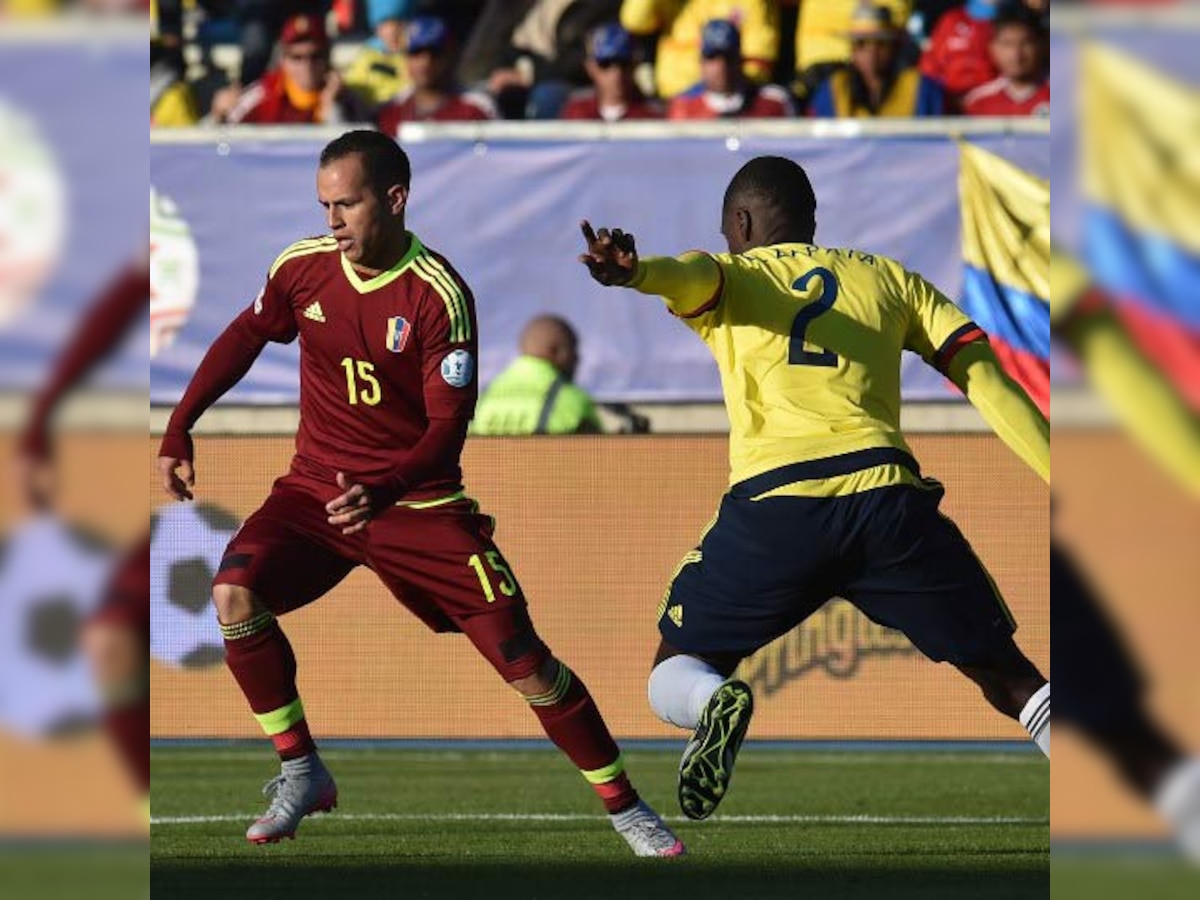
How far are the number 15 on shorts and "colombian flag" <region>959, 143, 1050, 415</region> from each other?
4122 mm

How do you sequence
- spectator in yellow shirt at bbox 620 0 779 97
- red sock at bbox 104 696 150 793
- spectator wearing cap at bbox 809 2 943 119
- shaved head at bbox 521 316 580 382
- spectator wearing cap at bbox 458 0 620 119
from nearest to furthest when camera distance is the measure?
1. red sock at bbox 104 696 150 793
2. shaved head at bbox 521 316 580 382
3. spectator wearing cap at bbox 809 2 943 119
4. spectator in yellow shirt at bbox 620 0 779 97
5. spectator wearing cap at bbox 458 0 620 119

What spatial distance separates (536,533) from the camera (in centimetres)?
1215

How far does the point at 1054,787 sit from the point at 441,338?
554cm

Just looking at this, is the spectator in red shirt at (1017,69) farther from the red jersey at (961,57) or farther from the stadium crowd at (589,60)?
the red jersey at (961,57)

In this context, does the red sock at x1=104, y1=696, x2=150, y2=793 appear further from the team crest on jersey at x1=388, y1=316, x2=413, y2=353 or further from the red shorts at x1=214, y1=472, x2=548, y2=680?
the team crest on jersey at x1=388, y1=316, x2=413, y2=353

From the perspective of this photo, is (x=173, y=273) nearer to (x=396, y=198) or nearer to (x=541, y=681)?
(x=396, y=198)

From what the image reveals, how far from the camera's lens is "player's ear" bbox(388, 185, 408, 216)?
7.52m

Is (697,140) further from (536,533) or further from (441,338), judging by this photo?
(441,338)

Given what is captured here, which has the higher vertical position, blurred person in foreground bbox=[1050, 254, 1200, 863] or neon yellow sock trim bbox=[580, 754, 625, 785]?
blurred person in foreground bbox=[1050, 254, 1200, 863]

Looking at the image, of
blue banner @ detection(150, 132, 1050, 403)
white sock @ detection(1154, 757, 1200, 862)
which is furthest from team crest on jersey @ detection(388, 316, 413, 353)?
white sock @ detection(1154, 757, 1200, 862)

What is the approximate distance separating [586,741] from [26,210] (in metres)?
5.89

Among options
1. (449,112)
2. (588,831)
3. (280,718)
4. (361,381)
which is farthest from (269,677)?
(449,112)

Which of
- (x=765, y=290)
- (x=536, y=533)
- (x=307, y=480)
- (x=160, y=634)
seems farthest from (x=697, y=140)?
(x=765, y=290)

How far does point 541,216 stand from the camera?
41.2 feet
